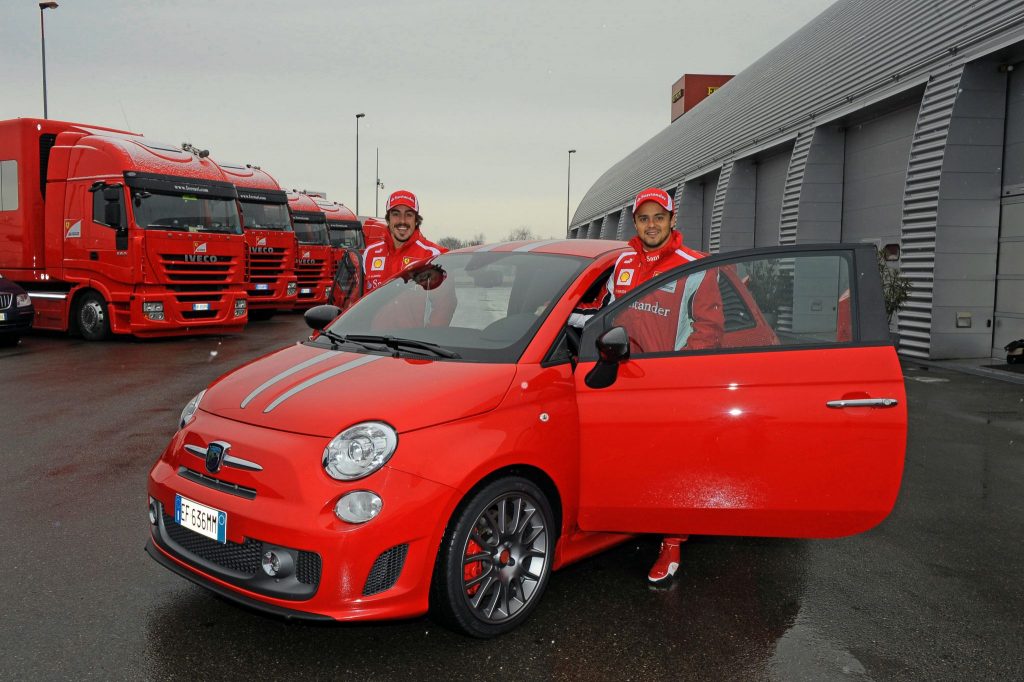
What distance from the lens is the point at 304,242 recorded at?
20062 millimetres

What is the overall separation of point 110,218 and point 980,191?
517 inches

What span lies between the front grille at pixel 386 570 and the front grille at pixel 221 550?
403 millimetres

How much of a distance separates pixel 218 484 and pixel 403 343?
985mm

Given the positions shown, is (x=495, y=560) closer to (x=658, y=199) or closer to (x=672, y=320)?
(x=672, y=320)

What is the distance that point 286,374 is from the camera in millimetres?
3230

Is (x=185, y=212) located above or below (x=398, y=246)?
above

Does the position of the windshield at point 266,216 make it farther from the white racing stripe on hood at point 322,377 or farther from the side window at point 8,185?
the white racing stripe on hood at point 322,377

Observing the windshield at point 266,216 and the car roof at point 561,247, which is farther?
the windshield at point 266,216

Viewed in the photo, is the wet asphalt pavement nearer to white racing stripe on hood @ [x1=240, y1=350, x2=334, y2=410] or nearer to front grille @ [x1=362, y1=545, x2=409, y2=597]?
front grille @ [x1=362, y1=545, x2=409, y2=597]

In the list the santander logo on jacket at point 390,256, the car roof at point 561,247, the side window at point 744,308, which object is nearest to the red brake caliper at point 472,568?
the side window at point 744,308

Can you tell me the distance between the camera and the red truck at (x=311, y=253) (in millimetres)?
19984

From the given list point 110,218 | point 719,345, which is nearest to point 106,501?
point 719,345

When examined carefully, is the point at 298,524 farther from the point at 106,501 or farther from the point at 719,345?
the point at 106,501

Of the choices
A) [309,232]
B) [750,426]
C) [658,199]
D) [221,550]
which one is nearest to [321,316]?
[221,550]
